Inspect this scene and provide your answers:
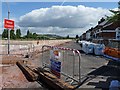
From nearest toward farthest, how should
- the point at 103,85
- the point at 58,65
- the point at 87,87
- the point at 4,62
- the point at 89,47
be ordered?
the point at 87,87 < the point at 103,85 < the point at 58,65 < the point at 4,62 < the point at 89,47

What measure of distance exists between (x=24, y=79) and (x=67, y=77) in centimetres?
265

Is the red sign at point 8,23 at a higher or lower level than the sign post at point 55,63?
higher

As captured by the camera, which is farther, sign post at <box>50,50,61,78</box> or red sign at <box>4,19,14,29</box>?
red sign at <box>4,19,14,29</box>

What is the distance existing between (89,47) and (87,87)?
1025 inches

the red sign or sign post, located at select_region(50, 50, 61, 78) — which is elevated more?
the red sign

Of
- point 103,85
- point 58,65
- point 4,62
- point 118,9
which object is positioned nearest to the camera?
point 103,85

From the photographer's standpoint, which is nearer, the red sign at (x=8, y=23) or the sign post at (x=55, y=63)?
the sign post at (x=55, y=63)

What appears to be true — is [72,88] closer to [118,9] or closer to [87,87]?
[87,87]

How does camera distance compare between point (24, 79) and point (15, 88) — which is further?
point (24, 79)

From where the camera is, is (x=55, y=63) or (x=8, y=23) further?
(x=8, y=23)

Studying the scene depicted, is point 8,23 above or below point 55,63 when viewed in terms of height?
above

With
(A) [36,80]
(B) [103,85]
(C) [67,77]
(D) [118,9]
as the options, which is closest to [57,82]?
(C) [67,77]

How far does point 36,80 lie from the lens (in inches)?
479

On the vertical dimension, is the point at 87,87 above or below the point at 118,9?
below
